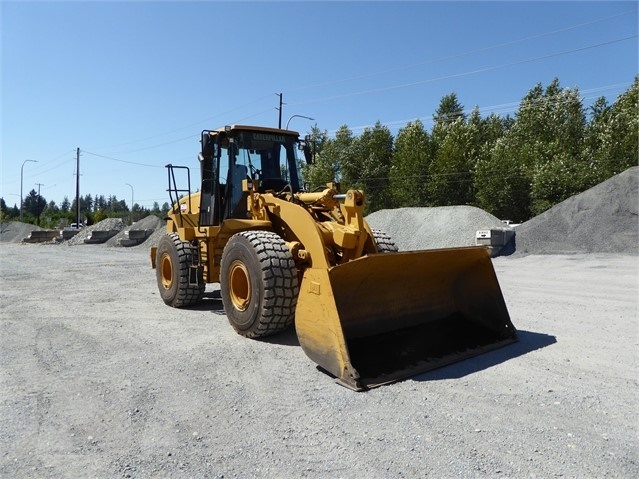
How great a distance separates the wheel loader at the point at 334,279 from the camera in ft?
14.4

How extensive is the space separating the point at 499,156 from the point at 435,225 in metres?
13.9

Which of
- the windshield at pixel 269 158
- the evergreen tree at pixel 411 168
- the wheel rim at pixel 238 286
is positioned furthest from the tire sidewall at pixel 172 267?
the evergreen tree at pixel 411 168

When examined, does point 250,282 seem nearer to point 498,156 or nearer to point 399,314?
point 399,314

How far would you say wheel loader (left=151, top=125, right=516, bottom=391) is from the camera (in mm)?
4387

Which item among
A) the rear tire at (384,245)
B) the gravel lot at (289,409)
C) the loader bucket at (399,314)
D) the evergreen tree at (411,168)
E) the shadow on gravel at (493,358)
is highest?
the evergreen tree at (411,168)

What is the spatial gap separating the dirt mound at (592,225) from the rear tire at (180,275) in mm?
12745

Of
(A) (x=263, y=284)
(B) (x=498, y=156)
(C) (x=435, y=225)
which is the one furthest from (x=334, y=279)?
(B) (x=498, y=156)

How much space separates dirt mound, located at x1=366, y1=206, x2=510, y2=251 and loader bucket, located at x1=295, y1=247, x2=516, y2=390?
1336cm

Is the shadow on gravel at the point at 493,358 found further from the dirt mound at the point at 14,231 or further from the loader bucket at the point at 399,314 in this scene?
the dirt mound at the point at 14,231

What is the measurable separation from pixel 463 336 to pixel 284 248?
2.09 m

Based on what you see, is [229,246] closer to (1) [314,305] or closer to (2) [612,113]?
(1) [314,305]

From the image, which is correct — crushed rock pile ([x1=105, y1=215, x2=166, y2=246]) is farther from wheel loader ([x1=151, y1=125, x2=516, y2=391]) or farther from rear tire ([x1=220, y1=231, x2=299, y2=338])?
rear tire ([x1=220, y1=231, x2=299, y2=338])

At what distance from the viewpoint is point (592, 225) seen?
664 inches

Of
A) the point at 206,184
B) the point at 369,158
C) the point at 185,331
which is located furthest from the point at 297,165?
the point at 369,158
